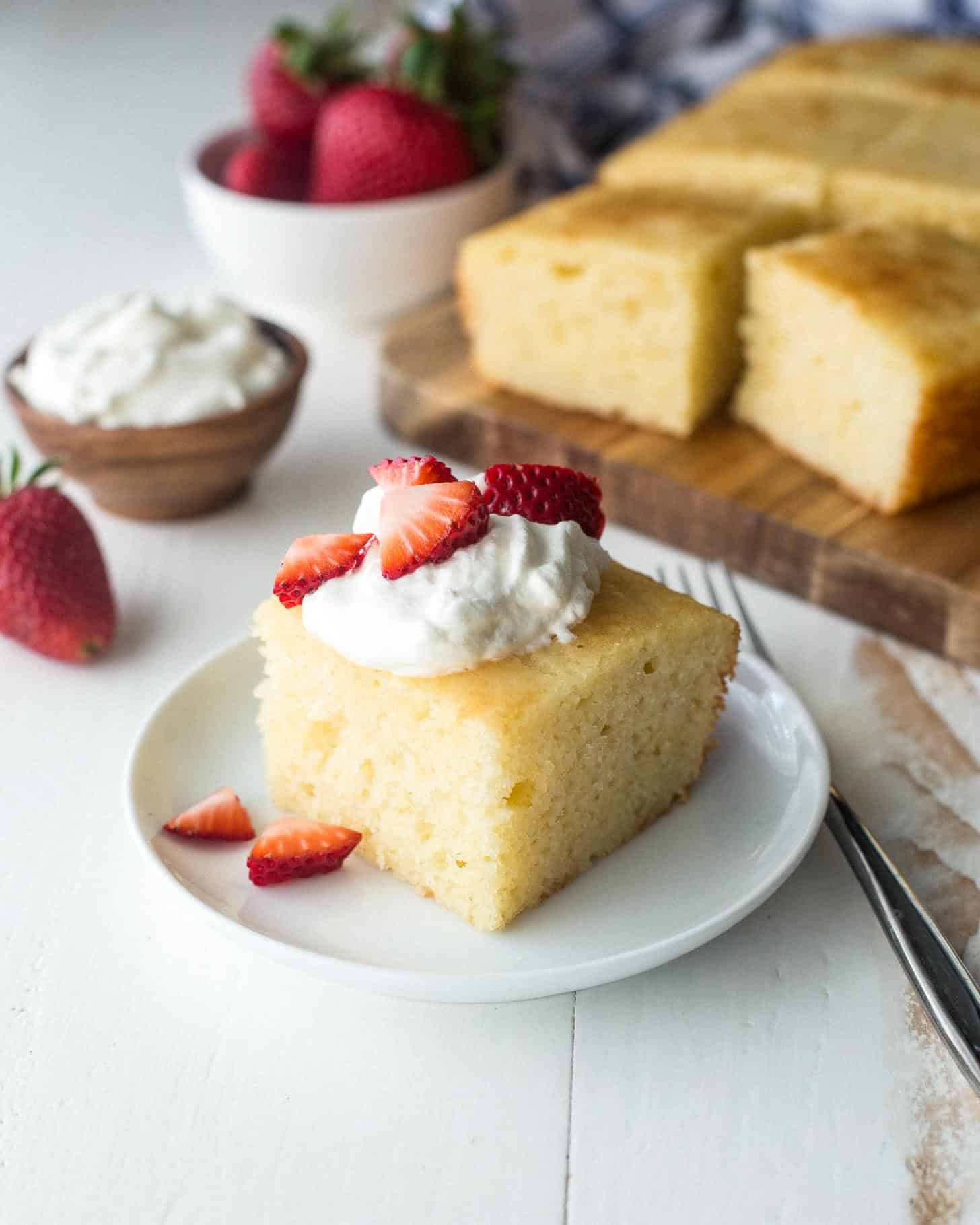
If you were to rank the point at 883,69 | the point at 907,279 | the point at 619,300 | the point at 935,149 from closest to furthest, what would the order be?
the point at 907,279 < the point at 619,300 < the point at 935,149 < the point at 883,69

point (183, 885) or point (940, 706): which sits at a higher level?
point (183, 885)

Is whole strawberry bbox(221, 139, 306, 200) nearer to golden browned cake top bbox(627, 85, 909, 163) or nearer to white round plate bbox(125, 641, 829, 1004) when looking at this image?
golden browned cake top bbox(627, 85, 909, 163)

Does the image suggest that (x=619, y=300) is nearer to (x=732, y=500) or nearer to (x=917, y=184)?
(x=732, y=500)

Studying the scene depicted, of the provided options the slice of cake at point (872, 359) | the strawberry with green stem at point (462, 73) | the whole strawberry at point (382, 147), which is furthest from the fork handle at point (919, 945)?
the strawberry with green stem at point (462, 73)

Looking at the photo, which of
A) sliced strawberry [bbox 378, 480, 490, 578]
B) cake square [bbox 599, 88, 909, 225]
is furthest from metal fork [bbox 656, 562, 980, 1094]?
cake square [bbox 599, 88, 909, 225]

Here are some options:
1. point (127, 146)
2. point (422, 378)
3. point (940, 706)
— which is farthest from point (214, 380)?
point (127, 146)

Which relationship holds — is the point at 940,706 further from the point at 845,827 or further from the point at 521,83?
the point at 521,83

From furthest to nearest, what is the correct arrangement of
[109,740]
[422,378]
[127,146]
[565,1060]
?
[127,146]
[422,378]
[109,740]
[565,1060]

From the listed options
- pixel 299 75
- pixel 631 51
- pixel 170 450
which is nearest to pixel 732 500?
pixel 170 450
